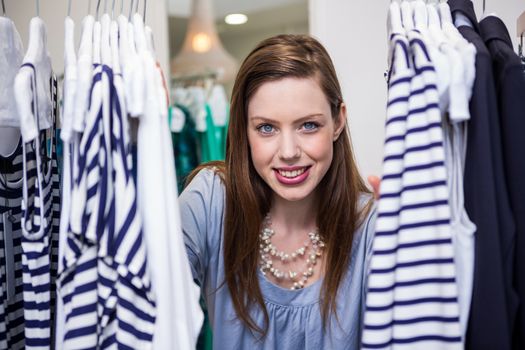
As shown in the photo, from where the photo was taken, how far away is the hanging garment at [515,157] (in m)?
0.70

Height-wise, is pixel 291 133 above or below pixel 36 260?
above

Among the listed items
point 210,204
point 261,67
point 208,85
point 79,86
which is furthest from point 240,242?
point 208,85

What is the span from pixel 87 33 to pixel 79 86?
133mm

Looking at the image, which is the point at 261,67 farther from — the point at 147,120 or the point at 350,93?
the point at 350,93

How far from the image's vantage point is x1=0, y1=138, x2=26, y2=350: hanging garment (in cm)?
82

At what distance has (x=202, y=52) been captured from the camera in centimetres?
246

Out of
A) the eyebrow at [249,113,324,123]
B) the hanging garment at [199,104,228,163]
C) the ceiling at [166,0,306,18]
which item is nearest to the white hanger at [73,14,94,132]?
the eyebrow at [249,113,324,123]

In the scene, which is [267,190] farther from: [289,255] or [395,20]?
[395,20]

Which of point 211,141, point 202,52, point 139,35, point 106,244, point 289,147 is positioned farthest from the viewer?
point 202,52

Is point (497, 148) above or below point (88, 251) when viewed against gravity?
above

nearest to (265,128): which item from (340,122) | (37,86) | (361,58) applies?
(340,122)

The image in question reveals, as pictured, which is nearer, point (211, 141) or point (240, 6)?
point (211, 141)

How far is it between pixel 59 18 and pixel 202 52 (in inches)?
26.9

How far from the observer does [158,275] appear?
69 cm
